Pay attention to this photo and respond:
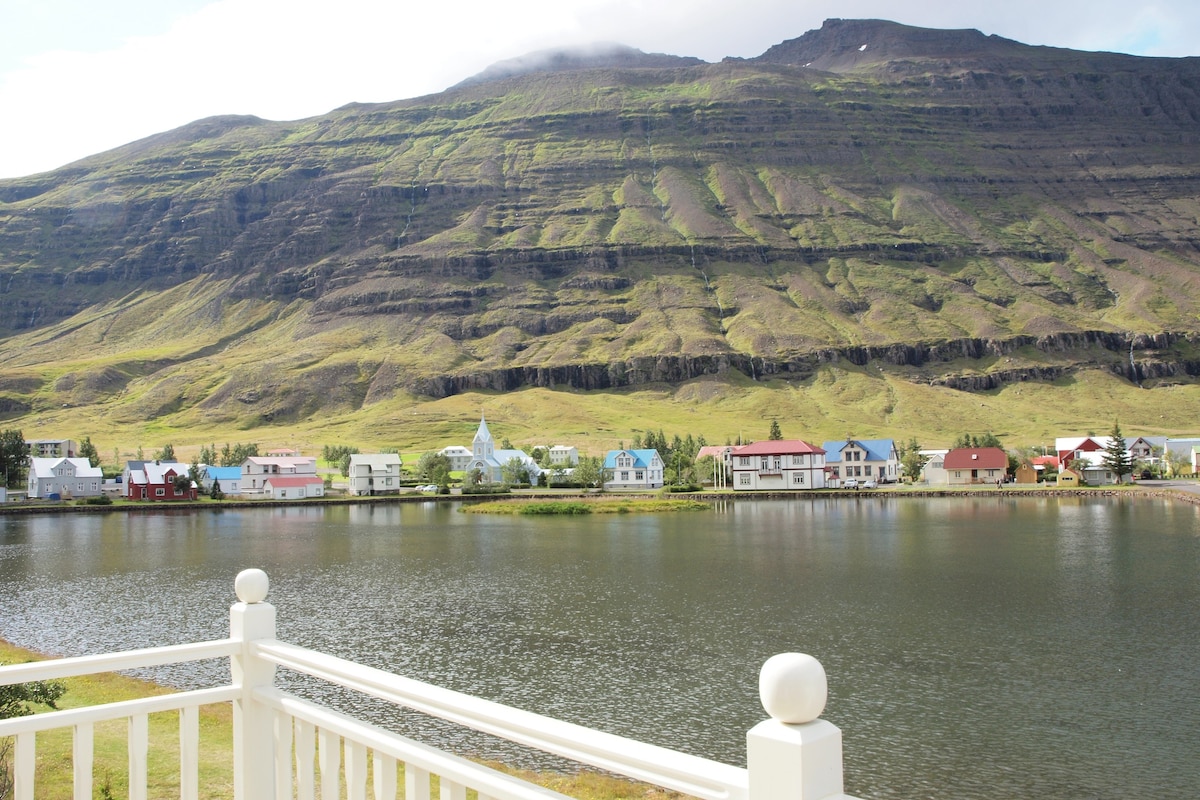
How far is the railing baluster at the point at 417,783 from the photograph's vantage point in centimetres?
500

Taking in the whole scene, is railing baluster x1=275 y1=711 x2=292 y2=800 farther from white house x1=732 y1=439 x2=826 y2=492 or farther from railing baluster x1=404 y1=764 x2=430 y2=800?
white house x1=732 y1=439 x2=826 y2=492

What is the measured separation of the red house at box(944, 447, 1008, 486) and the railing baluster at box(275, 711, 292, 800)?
132422 mm

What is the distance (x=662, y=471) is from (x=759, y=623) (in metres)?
99.3

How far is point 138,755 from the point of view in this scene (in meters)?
5.92

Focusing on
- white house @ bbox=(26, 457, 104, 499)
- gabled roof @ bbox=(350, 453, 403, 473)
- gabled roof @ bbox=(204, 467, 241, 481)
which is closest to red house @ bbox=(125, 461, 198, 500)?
gabled roof @ bbox=(204, 467, 241, 481)

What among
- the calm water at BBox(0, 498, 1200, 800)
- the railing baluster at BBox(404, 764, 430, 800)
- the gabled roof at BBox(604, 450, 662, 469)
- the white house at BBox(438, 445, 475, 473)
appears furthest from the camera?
the white house at BBox(438, 445, 475, 473)

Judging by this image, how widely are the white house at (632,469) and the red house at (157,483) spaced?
54848 mm

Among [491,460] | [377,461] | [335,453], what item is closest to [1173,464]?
[491,460]

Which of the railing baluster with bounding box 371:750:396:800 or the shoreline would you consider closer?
the railing baluster with bounding box 371:750:396:800

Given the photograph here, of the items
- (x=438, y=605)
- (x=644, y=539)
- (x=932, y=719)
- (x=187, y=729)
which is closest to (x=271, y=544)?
(x=644, y=539)

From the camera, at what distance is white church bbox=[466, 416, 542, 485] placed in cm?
14000

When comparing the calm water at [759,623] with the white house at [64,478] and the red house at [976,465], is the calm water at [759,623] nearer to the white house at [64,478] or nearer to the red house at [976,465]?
the white house at [64,478]

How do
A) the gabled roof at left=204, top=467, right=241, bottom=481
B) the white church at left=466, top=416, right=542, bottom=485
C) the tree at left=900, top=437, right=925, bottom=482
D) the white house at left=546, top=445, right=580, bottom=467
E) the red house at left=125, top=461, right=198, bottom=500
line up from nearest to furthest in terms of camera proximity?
the red house at left=125, top=461, right=198, bottom=500 < the gabled roof at left=204, top=467, right=241, bottom=481 < the tree at left=900, top=437, right=925, bottom=482 < the white church at left=466, top=416, right=542, bottom=485 < the white house at left=546, top=445, right=580, bottom=467

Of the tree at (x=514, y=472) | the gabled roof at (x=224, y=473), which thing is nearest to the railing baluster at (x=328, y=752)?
the tree at (x=514, y=472)
